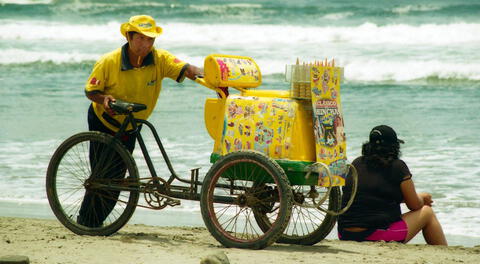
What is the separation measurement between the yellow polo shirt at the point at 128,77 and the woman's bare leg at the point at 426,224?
73.6 inches

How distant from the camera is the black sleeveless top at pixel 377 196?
5.64 meters

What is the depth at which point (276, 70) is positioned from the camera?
789 inches

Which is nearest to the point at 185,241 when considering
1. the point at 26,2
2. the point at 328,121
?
the point at 328,121

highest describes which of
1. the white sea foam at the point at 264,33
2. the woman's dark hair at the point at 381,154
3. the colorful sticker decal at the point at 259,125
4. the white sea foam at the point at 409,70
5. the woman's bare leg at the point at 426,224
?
the white sea foam at the point at 264,33

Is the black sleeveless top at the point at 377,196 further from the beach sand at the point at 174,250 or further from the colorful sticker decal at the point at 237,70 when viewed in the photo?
the colorful sticker decal at the point at 237,70

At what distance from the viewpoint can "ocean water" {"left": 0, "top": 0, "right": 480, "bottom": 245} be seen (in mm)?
8766

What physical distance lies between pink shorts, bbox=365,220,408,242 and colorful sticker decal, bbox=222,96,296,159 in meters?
1.27

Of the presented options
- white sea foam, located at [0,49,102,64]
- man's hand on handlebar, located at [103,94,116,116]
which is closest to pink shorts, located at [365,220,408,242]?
man's hand on handlebar, located at [103,94,116,116]

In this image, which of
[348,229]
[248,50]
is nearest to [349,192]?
[348,229]

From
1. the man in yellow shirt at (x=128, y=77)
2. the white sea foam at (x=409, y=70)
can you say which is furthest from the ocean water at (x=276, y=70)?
the man in yellow shirt at (x=128, y=77)

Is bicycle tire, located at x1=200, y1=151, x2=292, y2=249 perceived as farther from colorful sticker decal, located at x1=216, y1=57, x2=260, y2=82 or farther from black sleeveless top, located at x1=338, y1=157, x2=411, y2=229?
black sleeveless top, located at x1=338, y1=157, x2=411, y2=229

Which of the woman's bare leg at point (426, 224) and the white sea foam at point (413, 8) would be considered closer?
the woman's bare leg at point (426, 224)

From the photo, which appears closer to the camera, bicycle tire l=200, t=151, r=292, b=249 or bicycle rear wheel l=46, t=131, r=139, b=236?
bicycle tire l=200, t=151, r=292, b=249

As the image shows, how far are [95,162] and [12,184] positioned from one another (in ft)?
9.34
